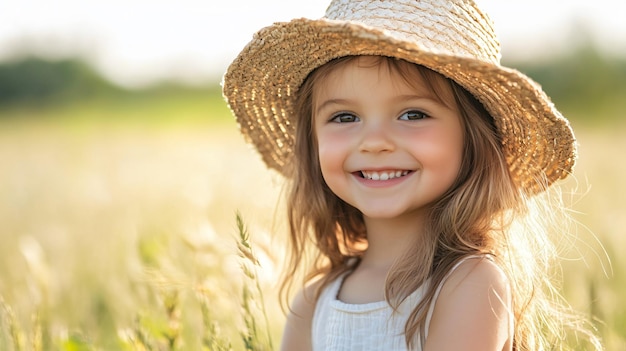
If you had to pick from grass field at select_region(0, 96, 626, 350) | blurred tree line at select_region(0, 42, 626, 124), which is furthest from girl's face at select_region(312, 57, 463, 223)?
blurred tree line at select_region(0, 42, 626, 124)

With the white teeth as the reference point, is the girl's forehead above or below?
above

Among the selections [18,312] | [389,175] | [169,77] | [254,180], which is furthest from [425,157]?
[169,77]

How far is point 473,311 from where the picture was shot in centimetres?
238

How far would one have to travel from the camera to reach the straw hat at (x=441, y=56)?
234 cm

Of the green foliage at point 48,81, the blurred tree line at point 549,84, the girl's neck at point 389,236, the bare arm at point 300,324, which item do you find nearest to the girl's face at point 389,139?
the girl's neck at point 389,236

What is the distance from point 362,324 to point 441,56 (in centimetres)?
88

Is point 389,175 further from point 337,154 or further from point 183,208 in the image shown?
point 183,208

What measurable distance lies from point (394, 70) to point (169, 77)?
23.4 meters

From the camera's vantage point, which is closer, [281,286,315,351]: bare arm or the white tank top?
the white tank top

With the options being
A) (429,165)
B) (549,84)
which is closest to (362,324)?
(429,165)

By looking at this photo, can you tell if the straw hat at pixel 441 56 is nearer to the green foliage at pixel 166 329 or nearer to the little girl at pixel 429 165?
the little girl at pixel 429 165

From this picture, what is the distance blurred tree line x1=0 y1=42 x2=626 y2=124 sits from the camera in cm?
1862

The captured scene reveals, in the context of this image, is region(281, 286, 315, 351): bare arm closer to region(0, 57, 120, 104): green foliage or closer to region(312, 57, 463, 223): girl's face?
region(312, 57, 463, 223): girl's face

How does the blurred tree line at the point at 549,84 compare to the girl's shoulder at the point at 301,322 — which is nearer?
the girl's shoulder at the point at 301,322
